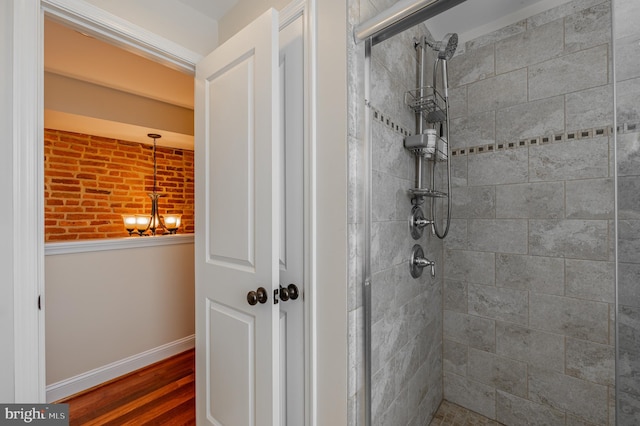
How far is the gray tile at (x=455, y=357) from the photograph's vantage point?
5.98 feet

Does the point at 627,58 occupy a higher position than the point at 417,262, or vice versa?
the point at 627,58

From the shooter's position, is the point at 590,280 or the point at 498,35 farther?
the point at 498,35

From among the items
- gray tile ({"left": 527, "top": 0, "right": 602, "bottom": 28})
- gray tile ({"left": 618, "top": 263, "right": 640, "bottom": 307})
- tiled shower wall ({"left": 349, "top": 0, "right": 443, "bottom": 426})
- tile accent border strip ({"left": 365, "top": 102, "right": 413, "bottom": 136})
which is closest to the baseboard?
tiled shower wall ({"left": 349, "top": 0, "right": 443, "bottom": 426})

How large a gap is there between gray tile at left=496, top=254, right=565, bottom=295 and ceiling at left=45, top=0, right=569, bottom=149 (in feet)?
4.28

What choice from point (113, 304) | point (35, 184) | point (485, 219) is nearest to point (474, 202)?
point (485, 219)

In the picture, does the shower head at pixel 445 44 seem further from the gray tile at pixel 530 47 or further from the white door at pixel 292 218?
the white door at pixel 292 218

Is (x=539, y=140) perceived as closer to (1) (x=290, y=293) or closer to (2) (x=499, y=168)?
(2) (x=499, y=168)

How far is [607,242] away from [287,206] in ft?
4.99

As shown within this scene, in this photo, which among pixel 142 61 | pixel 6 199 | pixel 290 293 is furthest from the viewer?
pixel 142 61

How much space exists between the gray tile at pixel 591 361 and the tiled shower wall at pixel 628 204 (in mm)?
863

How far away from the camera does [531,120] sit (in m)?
1.57

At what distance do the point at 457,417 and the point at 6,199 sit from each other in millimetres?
2448

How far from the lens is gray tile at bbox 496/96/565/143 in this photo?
4.91 feet

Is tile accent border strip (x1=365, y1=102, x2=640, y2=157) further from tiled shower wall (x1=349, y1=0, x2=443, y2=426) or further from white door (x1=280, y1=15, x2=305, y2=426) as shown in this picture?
white door (x1=280, y1=15, x2=305, y2=426)
